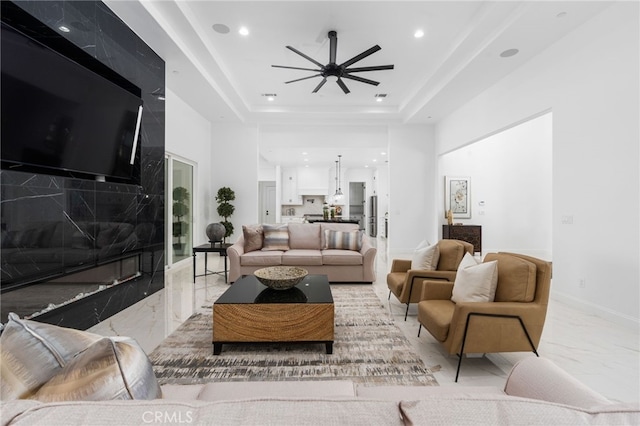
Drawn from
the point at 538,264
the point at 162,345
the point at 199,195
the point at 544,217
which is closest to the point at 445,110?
the point at 544,217

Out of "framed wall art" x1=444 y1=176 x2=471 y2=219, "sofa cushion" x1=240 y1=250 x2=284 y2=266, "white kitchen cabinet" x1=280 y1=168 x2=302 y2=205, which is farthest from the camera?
"white kitchen cabinet" x1=280 y1=168 x2=302 y2=205

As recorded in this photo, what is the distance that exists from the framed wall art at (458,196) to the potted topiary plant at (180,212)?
20.1 feet

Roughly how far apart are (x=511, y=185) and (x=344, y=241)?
17.2 feet

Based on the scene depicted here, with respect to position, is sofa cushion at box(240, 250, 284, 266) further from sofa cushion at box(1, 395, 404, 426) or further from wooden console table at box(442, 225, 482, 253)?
wooden console table at box(442, 225, 482, 253)

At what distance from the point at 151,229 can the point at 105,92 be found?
1804mm

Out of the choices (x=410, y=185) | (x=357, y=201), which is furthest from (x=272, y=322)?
(x=357, y=201)

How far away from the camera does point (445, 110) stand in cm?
637

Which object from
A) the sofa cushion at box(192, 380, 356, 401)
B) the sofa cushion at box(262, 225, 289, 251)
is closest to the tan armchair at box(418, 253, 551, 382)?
the sofa cushion at box(192, 380, 356, 401)

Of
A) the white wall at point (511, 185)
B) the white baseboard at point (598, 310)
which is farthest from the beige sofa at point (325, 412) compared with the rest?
the white wall at point (511, 185)

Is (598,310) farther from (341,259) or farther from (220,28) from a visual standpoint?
(220,28)

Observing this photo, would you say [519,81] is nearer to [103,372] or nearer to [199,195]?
[103,372]

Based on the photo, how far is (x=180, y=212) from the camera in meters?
6.12

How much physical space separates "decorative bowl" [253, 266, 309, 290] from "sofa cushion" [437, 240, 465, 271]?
1515 mm

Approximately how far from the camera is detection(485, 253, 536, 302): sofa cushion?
80.3 inches
